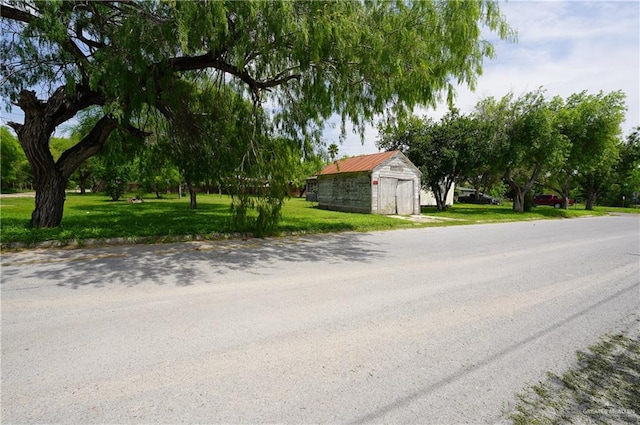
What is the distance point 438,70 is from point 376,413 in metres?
8.14

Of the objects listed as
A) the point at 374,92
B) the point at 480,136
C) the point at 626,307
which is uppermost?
the point at 480,136

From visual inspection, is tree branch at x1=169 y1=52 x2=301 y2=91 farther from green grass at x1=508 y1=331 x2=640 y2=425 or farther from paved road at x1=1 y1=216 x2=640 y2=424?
green grass at x1=508 y1=331 x2=640 y2=425

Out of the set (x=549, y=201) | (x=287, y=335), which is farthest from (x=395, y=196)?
(x=549, y=201)

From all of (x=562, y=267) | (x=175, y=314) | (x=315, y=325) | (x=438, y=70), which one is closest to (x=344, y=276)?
(x=315, y=325)

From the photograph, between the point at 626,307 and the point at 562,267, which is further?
the point at 562,267

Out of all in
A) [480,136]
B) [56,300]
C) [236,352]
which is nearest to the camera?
[236,352]

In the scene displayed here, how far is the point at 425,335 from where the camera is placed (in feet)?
11.9

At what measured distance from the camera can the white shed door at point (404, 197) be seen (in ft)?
71.3

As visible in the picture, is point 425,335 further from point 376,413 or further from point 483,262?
point 483,262

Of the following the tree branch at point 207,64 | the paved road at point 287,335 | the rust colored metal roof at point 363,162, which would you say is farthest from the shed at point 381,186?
the paved road at point 287,335

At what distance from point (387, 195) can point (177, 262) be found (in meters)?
16.2

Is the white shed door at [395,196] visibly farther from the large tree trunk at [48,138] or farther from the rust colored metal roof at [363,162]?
Answer: the large tree trunk at [48,138]

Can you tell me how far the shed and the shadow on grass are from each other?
38.0 ft

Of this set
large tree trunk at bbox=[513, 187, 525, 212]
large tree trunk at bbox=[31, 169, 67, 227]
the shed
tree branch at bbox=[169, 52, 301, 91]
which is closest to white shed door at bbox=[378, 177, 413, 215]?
the shed
